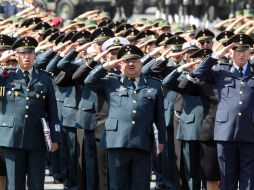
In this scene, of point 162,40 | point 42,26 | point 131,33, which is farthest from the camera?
point 42,26

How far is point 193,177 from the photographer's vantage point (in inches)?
673

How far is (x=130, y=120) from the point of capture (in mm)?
15742

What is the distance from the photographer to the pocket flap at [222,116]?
16094 millimetres

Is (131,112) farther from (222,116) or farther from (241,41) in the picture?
(241,41)

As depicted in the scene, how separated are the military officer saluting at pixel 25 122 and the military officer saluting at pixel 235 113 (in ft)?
5.76

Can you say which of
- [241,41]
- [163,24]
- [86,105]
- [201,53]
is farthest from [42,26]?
[241,41]

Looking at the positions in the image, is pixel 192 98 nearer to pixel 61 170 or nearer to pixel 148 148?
pixel 148 148

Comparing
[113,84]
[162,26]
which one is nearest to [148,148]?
[113,84]

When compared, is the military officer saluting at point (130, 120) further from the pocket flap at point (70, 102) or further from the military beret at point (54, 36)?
the military beret at point (54, 36)

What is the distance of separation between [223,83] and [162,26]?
7.18m

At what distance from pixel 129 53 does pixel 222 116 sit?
4.32 feet

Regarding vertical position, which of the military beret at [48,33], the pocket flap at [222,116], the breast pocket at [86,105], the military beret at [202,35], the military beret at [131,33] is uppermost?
the military beret at [202,35]

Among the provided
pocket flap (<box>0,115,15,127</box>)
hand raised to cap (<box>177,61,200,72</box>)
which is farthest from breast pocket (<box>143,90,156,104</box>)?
pocket flap (<box>0,115,15,127</box>)

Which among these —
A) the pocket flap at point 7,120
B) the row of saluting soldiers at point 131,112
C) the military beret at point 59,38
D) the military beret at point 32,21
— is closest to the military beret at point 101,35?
the row of saluting soldiers at point 131,112
